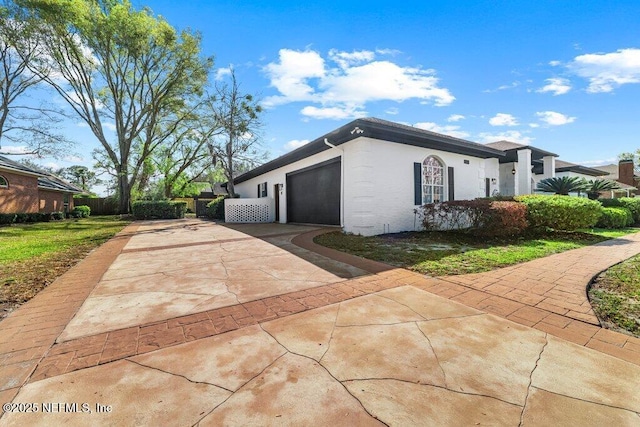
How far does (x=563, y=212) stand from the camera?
697 centimetres

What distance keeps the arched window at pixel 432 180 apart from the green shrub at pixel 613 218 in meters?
5.69

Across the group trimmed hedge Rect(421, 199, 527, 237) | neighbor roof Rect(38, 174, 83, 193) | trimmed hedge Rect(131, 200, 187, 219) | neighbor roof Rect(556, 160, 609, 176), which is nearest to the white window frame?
trimmed hedge Rect(421, 199, 527, 237)

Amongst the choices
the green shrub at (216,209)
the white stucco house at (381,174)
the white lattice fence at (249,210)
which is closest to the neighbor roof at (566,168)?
the white stucco house at (381,174)

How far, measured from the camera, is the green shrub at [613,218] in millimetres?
9361

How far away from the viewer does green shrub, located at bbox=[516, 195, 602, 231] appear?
22.8 ft

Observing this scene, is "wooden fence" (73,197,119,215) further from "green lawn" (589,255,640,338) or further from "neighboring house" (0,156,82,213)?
"green lawn" (589,255,640,338)

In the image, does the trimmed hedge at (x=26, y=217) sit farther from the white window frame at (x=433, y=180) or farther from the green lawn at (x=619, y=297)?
the green lawn at (x=619, y=297)

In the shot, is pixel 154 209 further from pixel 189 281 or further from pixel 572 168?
pixel 572 168

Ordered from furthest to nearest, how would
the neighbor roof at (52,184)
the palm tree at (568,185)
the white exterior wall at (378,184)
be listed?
the neighbor roof at (52,184) < the palm tree at (568,185) < the white exterior wall at (378,184)

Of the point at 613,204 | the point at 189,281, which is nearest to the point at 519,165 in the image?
the point at 613,204

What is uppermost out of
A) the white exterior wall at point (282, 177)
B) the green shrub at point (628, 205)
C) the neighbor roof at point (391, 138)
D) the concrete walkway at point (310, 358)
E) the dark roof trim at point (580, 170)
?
the dark roof trim at point (580, 170)

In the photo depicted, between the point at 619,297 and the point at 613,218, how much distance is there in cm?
966

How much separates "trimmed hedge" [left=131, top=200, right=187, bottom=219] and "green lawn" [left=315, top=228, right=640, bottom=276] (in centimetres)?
1519

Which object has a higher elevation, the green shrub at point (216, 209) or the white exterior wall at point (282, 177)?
the white exterior wall at point (282, 177)
